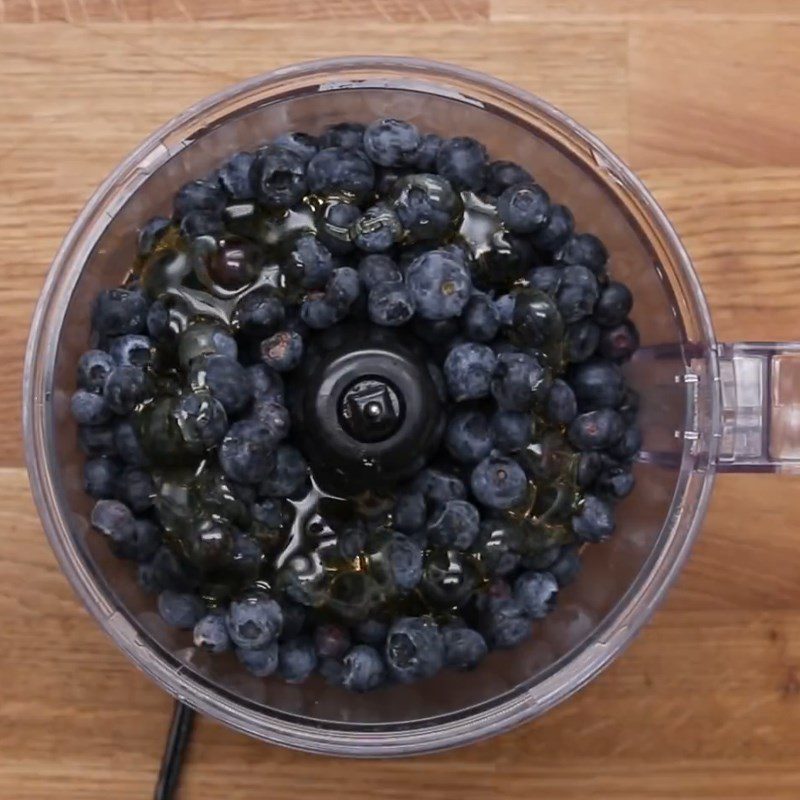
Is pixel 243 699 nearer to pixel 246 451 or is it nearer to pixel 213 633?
pixel 213 633

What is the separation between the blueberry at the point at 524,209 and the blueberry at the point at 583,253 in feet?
0.09

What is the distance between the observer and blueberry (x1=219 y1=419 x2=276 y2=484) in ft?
2.00

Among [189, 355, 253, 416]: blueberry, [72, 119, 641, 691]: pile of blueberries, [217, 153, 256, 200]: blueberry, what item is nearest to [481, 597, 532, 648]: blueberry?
[72, 119, 641, 691]: pile of blueberries

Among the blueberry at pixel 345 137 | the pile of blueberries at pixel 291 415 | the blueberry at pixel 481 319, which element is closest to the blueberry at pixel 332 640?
the pile of blueberries at pixel 291 415

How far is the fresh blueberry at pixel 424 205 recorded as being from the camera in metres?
0.65

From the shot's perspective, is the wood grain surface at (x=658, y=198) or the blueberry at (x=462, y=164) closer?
the blueberry at (x=462, y=164)

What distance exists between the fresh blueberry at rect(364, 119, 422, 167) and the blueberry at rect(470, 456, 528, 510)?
0.67ft

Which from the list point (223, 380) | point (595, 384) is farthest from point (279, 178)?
point (595, 384)

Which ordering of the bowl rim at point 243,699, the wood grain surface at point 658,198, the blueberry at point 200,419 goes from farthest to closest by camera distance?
1. the wood grain surface at point 658,198
2. the bowl rim at point 243,699
3. the blueberry at point 200,419

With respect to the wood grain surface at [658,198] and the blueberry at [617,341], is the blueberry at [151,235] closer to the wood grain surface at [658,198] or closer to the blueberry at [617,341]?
the wood grain surface at [658,198]

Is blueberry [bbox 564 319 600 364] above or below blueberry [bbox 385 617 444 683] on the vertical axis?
above

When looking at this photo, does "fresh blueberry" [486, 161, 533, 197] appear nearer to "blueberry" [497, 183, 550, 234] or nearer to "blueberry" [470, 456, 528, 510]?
"blueberry" [497, 183, 550, 234]

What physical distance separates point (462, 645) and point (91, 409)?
0.28 m

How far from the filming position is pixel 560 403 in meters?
0.65
